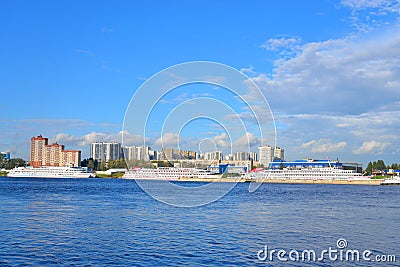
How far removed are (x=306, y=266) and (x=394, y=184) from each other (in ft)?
317

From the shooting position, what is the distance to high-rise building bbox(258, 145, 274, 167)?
117156 mm

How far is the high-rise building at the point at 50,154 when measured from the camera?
152625mm

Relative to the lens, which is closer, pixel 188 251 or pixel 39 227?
pixel 188 251

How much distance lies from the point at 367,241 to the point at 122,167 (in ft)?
417

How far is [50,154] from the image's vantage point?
519ft

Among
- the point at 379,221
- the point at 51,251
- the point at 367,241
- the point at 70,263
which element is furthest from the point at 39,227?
the point at 379,221

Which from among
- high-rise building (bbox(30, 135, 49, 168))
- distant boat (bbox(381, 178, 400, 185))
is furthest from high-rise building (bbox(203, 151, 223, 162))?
high-rise building (bbox(30, 135, 49, 168))

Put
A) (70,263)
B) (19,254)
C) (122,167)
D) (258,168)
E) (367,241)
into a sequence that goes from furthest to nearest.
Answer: (122,167)
(258,168)
(367,241)
(19,254)
(70,263)

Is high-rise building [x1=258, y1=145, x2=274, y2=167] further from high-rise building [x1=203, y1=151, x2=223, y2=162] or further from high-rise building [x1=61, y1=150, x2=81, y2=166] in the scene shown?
high-rise building [x1=61, y1=150, x2=81, y2=166]

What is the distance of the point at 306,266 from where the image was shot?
13.8 m

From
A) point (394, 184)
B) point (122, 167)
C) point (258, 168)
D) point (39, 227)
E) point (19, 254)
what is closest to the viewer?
point (19, 254)

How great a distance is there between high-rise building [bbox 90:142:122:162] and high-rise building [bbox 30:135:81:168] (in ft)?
50.4

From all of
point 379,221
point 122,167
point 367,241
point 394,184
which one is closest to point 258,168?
point 394,184

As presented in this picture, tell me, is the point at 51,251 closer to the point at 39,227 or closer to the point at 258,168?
the point at 39,227
